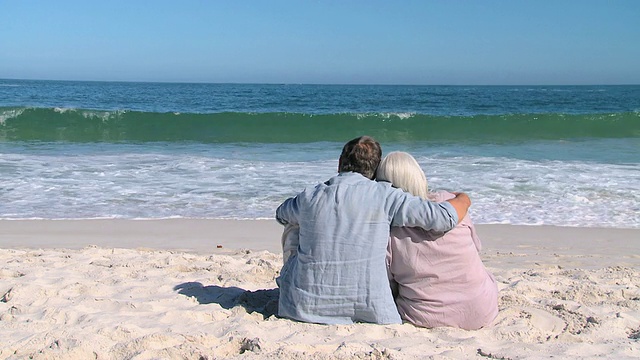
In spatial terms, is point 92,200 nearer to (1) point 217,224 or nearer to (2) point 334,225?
(1) point 217,224

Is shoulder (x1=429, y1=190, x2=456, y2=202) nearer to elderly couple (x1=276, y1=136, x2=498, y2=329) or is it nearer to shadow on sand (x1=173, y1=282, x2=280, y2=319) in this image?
elderly couple (x1=276, y1=136, x2=498, y2=329)

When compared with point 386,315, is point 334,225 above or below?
above

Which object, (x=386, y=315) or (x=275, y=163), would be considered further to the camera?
(x=275, y=163)

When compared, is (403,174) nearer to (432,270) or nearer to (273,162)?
(432,270)

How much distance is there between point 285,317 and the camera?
3.36 meters

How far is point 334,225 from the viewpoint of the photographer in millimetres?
3080

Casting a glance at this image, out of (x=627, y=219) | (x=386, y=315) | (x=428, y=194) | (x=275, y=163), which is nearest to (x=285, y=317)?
(x=386, y=315)

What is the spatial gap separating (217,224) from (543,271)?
10.6ft

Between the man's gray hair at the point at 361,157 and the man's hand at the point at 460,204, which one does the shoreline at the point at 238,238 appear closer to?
the man's hand at the point at 460,204

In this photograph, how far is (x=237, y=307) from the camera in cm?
365

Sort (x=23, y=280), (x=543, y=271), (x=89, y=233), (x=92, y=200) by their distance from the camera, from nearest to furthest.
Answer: (x=23, y=280) < (x=543, y=271) < (x=89, y=233) < (x=92, y=200)

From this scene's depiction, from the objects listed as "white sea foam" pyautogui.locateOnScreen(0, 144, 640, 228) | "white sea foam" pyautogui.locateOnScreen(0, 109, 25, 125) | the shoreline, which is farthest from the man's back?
"white sea foam" pyautogui.locateOnScreen(0, 109, 25, 125)

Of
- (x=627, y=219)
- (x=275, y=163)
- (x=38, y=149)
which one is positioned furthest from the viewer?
(x=38, y=149)

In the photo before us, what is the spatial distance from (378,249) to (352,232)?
5.9 inches
